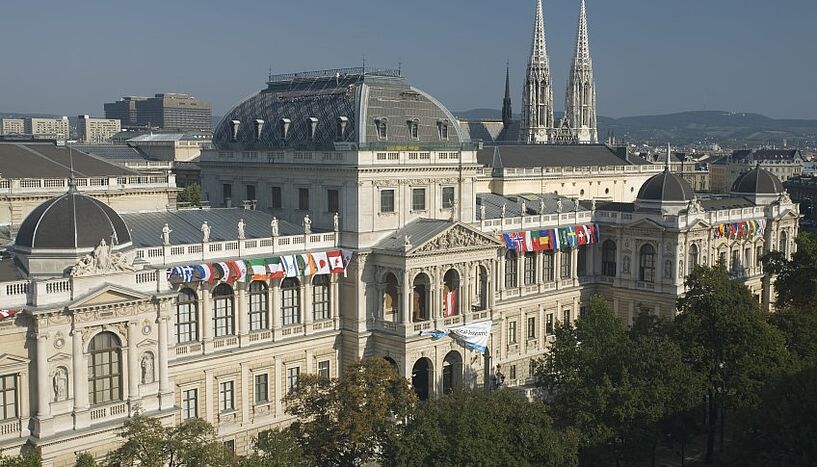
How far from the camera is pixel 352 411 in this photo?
4616 centimetres

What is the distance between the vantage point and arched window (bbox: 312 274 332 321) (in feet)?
206

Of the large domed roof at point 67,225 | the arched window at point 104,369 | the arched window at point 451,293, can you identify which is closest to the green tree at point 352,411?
the arched window at point 104,369

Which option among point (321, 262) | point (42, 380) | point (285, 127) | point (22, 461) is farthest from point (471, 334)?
point (22, 461)

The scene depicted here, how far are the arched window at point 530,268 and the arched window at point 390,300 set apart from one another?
18.7 meters

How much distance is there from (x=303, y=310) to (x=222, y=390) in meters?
7.90

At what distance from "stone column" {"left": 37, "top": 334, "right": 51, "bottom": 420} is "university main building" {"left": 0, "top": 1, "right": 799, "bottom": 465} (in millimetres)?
71

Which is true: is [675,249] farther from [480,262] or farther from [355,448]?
[355,448]

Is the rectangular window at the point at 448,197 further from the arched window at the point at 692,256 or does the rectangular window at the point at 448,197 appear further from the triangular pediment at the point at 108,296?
the triangular pediment at the point at 108,296

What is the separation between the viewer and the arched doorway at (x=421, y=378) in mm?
64875

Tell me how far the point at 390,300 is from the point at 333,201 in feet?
27.6

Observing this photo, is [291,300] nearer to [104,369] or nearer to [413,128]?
[413,128]

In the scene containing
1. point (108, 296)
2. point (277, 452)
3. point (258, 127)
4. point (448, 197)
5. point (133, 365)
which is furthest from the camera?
point (258, 127)

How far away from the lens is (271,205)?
228 ft

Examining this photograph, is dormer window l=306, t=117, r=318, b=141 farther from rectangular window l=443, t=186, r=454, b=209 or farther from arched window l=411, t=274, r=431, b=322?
arched window l=411, t=274, r=431, b=322
